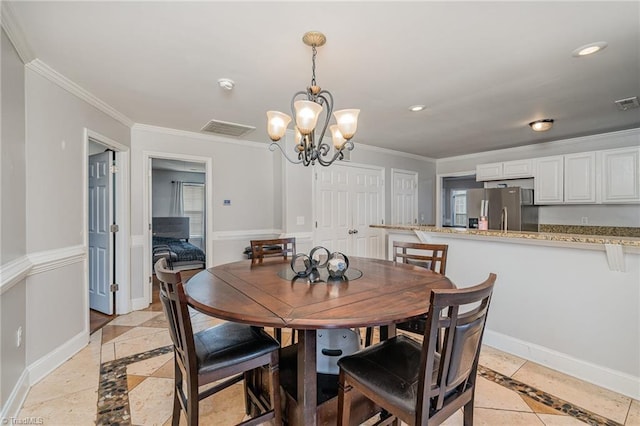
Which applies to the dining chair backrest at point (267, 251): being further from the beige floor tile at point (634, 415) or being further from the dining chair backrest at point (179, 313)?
the beige floor tile at point (634, 415)

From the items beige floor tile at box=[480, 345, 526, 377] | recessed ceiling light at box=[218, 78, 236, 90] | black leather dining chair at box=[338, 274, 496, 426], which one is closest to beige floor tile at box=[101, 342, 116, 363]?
black leather dining chair at box=[338, 274, 496, 426]

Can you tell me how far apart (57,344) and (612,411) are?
3990mm

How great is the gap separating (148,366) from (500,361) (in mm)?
2847

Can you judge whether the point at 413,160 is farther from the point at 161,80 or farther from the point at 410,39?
the point at 161,80

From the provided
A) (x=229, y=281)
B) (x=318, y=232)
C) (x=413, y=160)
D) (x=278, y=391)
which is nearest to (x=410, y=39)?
(x=229, y=281)

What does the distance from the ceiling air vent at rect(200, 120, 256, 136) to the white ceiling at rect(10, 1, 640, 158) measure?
0.24 meters

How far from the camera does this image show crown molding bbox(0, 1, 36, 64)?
1644 millimetres

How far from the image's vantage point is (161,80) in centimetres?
248

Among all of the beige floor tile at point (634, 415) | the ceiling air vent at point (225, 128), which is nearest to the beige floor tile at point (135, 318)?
the ceiling air vent at point (225, 128)

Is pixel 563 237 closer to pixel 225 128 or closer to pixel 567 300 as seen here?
pixel 567 300

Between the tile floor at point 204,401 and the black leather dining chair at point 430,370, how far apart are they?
2.52ft

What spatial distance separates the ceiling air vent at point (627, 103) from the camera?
289 cm

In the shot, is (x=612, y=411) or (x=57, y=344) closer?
(x=612, y=411)

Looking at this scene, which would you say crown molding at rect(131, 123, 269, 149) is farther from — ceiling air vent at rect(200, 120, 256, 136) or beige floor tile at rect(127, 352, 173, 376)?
beige floor tile at rect(127, 352, 173, 376)
